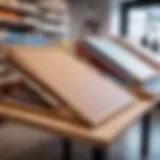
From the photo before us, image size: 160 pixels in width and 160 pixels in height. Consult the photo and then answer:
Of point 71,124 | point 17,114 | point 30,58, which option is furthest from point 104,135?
point 30,58

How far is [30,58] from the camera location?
50.6 inches

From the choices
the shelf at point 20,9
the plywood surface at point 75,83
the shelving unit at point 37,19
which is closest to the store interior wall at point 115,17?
the shelving unit at point 37,19

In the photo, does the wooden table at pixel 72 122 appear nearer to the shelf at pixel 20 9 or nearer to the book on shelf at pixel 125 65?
the book on shelf at pixel 125 65

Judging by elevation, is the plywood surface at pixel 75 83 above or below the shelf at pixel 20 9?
below

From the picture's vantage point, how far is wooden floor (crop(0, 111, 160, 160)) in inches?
96.2

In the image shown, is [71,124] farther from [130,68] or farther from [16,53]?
[130,68]

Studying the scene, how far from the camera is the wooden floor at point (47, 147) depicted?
2.44m

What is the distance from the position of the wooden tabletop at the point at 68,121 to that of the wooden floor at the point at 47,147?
1.25 metres

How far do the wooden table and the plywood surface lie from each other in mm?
39

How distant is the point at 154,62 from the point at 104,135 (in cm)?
122

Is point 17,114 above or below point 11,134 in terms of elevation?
above

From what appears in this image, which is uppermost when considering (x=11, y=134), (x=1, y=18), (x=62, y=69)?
(x=1, y=18)

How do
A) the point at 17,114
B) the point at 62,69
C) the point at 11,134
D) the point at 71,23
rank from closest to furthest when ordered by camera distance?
1. the point at 17,114
2. the point at 62,69
3. the point at 11,134
4. the point at 71,23

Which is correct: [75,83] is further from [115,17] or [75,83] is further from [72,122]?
[115,17]
